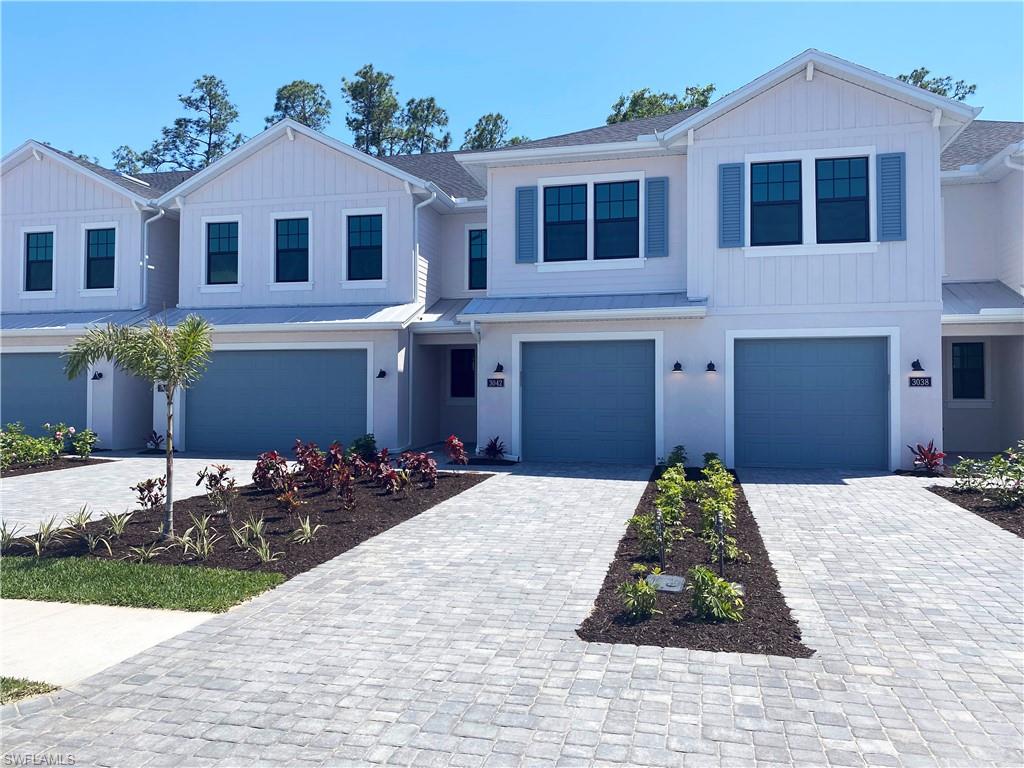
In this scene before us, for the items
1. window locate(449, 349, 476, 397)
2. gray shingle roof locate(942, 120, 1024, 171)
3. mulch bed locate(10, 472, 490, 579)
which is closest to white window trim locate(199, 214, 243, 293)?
window locate(449, 349, 476, 397)

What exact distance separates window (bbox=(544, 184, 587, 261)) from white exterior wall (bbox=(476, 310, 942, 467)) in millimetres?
1626

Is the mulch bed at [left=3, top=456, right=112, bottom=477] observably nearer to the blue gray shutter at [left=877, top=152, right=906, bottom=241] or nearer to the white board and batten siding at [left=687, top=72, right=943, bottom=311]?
the white board and batten siding at [left=687, top=72, right=943, bottom=311]

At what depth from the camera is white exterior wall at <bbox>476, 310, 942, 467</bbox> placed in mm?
12508

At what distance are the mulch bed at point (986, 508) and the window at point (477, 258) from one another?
10.6 meters

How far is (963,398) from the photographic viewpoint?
15469mm

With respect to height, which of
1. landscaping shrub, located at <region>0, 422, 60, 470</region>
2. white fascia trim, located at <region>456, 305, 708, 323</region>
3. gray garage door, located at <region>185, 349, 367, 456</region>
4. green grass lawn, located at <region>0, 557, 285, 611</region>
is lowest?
green grass lawn, located at <region>0, 557, 285, 611</region>

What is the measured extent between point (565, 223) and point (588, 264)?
1003 millimetres

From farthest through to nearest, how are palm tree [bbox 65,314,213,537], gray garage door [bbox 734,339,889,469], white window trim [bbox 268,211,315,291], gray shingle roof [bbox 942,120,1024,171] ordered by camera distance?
1. white window trim [bbox 268,211,315,291]
2. gray shingle roof [bbox 942,120,1024,171]
3. gray garage door [bbox 734,339,889,469]
4. palm tree [bbox 65,314,213,537]

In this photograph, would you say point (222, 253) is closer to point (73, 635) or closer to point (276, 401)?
point (276, 401)

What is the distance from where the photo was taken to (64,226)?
1758cm

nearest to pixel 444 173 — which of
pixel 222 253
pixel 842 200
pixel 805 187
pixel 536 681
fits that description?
pixel 222 253

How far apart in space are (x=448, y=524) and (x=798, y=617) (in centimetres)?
439

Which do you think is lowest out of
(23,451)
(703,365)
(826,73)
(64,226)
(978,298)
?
(23,451)

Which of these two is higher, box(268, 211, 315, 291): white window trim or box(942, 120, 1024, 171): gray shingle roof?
box(942, 120, 1024, 171): gray shingle roof
